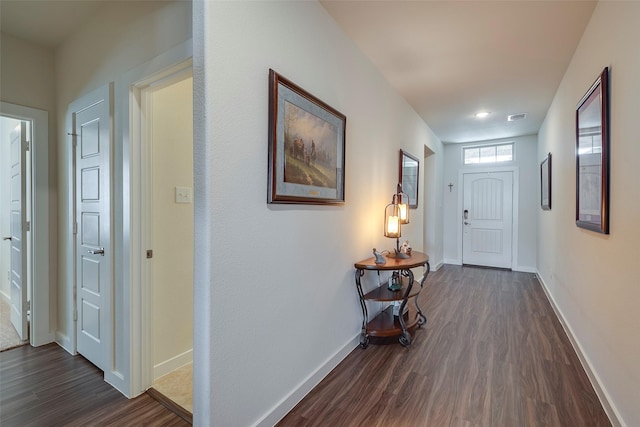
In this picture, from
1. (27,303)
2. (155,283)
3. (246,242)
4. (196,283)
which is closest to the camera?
(196,283)

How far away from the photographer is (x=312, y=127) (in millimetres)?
1900

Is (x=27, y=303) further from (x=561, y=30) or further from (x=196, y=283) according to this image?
(x=561, y=30)

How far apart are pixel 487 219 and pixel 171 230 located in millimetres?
5733

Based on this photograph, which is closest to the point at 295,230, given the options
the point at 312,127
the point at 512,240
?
the point at 312,127

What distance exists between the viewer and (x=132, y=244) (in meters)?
1.84

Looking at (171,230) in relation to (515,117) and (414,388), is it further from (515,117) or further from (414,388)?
(515,117)

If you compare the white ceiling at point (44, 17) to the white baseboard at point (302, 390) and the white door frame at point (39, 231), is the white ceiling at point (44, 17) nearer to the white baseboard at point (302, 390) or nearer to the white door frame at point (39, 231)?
the white door frame at point (39, 231)

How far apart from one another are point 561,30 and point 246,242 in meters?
2.76

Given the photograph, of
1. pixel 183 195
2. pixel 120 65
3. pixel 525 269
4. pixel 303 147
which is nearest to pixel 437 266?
pixel 525 269

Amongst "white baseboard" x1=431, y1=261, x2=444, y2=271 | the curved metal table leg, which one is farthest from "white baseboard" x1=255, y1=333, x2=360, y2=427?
"white baseboard" x1=431, y1=261, x2=444, y2=271

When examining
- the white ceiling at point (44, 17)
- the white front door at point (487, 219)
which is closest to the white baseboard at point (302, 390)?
the white ceiling at point (44, 17)

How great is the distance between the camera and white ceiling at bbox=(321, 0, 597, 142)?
2039 mm

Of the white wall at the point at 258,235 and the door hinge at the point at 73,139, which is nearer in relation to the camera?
the white wall at the point at 258,235

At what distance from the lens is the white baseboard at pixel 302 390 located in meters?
1.62
